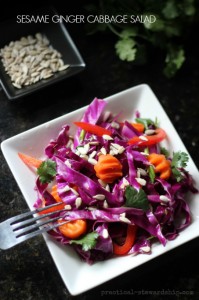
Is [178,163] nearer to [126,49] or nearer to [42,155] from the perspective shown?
[42,155]

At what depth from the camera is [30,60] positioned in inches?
83.5

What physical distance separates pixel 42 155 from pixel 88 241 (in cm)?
45

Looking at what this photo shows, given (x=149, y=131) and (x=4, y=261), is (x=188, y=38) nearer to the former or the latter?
(x=149, y=131)

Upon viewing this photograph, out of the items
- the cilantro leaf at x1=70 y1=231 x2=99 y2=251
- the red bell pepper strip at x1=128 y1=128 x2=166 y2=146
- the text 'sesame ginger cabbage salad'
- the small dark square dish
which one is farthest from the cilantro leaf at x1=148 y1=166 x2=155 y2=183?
the small dark square dish

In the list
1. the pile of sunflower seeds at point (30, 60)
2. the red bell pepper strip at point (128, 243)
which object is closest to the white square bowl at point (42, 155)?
the red bell pepper strip at point (128, 243)

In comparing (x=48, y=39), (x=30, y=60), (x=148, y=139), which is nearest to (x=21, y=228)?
(x=148, y=139)

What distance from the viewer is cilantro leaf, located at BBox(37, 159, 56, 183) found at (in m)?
1.71

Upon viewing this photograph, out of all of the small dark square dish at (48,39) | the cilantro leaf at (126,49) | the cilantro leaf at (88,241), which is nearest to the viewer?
the cilantro leaf at (88,241)

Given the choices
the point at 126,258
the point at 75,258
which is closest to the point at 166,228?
the point at 126,258

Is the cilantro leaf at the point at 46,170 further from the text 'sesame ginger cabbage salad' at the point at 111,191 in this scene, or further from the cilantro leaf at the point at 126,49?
the cilantro leaf at the point at 126,49

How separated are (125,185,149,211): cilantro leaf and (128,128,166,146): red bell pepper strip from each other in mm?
240

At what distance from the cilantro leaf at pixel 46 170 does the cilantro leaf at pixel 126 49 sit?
69 cm

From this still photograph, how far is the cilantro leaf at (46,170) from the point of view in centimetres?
171

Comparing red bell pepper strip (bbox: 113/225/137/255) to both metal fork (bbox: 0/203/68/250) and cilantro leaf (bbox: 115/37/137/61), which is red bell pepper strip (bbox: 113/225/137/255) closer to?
metal fork (bbox: 0/203/68/250)
